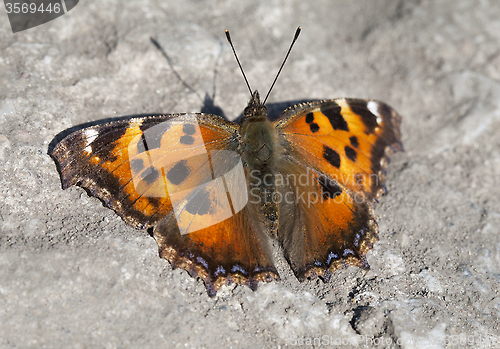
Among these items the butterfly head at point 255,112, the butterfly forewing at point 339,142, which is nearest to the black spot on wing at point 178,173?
the butterfly head at point 255,112

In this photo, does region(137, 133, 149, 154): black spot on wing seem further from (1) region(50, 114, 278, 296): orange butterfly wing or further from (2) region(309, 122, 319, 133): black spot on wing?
(2) region(309, 122, 319, 133): black spot on wing

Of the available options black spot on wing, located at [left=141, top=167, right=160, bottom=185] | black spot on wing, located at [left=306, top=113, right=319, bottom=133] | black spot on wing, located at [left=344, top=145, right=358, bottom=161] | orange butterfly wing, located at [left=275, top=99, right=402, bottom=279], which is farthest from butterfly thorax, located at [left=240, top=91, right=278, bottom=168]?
black spot on wing, located at [left=141, top=167, right=160, bottom=185]

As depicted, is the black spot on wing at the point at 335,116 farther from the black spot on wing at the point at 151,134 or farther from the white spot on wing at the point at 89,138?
the white spot on wing at the point at 89,138

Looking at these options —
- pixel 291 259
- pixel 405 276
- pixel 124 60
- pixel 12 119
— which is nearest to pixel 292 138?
pixel 291 259

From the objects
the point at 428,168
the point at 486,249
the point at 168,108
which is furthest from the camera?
the point at 428,168

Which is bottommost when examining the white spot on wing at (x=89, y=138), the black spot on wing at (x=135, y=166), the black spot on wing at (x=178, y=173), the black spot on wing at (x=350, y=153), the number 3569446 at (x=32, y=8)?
the black spot on wing at (x=350, y=153)

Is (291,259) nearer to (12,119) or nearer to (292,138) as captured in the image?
(292,138)
